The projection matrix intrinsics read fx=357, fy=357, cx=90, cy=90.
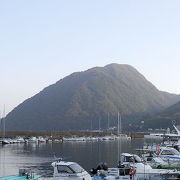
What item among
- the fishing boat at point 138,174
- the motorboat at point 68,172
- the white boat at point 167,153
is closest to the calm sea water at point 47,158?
the fishing boat at point 138,174

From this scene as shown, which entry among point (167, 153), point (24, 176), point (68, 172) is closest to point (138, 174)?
point (68, 172)

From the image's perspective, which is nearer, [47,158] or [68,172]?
[68,172]

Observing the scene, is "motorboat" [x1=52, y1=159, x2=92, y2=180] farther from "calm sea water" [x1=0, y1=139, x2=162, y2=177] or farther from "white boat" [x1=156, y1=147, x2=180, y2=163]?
"white boat" [x1=156, y1=147, x2=180, y2=163]

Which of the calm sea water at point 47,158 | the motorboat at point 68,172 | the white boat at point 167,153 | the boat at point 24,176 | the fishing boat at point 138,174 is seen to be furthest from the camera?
the calm sea water at point 47,158

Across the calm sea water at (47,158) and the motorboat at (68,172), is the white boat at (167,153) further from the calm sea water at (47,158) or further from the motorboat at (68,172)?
the motorboat at (68,172)

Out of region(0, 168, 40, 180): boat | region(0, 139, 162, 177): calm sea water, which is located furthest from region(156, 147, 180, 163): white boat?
region(0, 168, 40, 180): boat

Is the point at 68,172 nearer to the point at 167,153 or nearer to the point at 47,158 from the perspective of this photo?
the point at 167,153

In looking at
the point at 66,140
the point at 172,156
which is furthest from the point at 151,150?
the point at 66,140

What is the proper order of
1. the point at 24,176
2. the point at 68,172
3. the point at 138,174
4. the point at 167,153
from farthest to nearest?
the point at 167,153 < the point at 138,174 < the point at 24,176 < the point at 68,172

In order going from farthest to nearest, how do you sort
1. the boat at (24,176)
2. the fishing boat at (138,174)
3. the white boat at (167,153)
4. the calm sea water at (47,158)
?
the calm sea water at (47,158) < the white boat at (167,153) < the fishing boat at (138,174) < the boat at (24,176)

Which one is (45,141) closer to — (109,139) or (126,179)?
(109,139)

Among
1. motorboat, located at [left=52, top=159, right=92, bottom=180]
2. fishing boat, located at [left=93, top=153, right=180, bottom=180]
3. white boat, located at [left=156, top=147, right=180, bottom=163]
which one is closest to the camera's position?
motorboat, located at [left=52, top=159, right=92, bottom=180]

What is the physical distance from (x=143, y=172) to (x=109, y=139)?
5634 inches

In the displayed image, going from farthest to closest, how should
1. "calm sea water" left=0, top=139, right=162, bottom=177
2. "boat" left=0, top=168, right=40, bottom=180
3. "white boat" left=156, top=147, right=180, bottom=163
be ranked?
"calm sea water" left=0, top=139, right=162, bottom=177, "white boat" left=156, top=147, right=180, bottom=163, "boat" left=0, top=168, right=40, bottom=180
